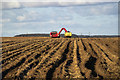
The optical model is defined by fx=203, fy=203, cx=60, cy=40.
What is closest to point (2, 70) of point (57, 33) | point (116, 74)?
point (116, 74)

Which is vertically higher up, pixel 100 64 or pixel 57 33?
pixel 57 33

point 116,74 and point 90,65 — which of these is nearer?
point 116,74

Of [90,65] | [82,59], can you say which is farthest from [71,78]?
[82,59]

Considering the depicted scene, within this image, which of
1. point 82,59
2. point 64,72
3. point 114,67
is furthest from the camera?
point 82,59

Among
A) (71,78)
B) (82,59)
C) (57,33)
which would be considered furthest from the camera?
(57,33)

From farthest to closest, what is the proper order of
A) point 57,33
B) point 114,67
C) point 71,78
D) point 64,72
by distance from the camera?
point 57,33
point 114,67
point 64,72
point 71,78

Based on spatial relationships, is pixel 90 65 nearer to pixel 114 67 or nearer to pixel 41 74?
pixel 114 67

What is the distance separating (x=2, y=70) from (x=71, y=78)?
13.2 ft

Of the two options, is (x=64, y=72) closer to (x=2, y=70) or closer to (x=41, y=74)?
(x=41, y=74)

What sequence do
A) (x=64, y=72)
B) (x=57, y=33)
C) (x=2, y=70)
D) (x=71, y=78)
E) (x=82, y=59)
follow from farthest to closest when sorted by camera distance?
(x=57, y=33) < (x=82, y=59) < (x=2, y=70) < (x=64, y=72) < (x=71, y=78)

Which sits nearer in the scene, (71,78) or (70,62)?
(71,78)

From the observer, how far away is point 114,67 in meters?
12.3

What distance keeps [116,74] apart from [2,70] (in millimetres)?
6133

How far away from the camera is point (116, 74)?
10.7m
